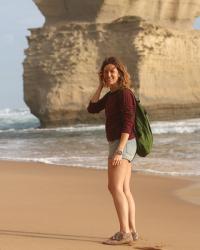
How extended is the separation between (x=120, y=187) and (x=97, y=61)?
78.6 feet

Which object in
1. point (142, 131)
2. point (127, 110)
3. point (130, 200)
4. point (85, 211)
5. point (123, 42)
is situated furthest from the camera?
point (123, 42)

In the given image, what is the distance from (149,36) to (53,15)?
505 centimetres

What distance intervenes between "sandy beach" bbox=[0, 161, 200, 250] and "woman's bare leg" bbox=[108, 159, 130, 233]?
17 cm

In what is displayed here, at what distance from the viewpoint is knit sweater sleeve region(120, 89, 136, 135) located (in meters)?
3.98

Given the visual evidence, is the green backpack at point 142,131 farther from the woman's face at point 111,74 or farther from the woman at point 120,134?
the woman's face at point 111,74

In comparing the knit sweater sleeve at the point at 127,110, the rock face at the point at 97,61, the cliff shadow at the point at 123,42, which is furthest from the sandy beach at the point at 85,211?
the cliff shadow at the point at 123,42

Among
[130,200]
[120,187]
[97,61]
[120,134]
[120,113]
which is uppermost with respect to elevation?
[97,61]

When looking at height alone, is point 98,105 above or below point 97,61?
below

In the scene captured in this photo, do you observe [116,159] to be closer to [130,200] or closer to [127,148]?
[127,148]

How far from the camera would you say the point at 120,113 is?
4.02 meters

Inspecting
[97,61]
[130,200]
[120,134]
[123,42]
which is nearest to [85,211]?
[130,200]

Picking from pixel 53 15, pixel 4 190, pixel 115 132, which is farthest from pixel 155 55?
pixel 115 132

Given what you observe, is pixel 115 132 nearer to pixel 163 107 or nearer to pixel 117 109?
pixel 117 109

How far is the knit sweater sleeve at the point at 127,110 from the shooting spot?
3.98m
